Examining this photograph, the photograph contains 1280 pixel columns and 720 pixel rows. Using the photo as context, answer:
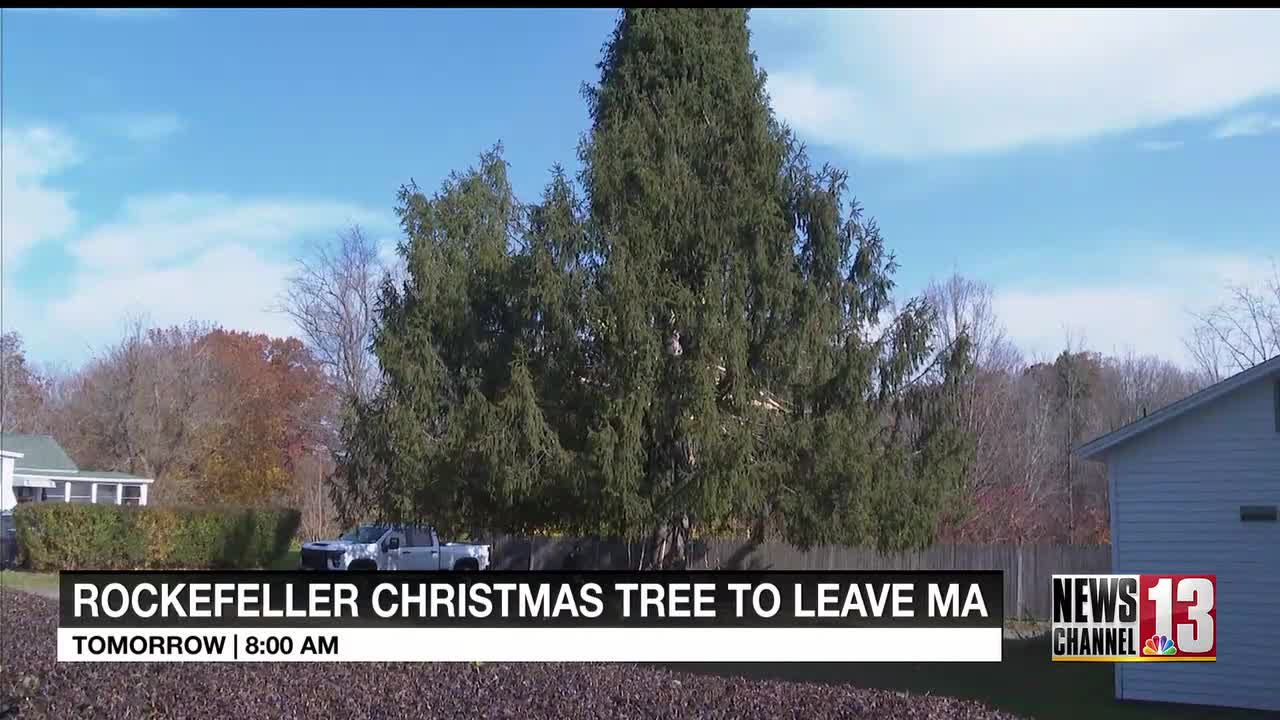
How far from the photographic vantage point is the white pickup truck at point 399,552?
97.6 ft

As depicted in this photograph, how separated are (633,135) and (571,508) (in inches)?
241

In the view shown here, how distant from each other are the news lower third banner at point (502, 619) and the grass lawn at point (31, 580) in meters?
18.5

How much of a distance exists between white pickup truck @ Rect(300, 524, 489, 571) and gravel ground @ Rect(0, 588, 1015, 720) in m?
21.2

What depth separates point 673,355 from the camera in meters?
19.6

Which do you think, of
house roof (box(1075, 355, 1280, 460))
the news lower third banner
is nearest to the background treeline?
house roof (box(1075, 355, 1280, 460))

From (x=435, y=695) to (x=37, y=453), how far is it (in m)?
39.7

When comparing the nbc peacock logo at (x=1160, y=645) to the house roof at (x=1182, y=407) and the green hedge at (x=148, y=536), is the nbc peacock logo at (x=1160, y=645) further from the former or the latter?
the green hedge at (x=148, y=536)

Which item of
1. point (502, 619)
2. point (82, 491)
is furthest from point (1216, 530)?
point (82, 491)

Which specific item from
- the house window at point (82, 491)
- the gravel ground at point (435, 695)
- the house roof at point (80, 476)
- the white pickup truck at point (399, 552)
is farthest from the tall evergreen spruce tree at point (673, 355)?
the house window at point (82, 491)

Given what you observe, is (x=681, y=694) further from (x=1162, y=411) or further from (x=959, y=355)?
(x=959, y=355)

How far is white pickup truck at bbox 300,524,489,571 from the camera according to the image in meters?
29.8

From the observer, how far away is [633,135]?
2042 centimetres

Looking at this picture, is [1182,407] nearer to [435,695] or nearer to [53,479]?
[435,695]

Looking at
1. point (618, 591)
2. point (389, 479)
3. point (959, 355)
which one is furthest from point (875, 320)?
point (618, 591)
